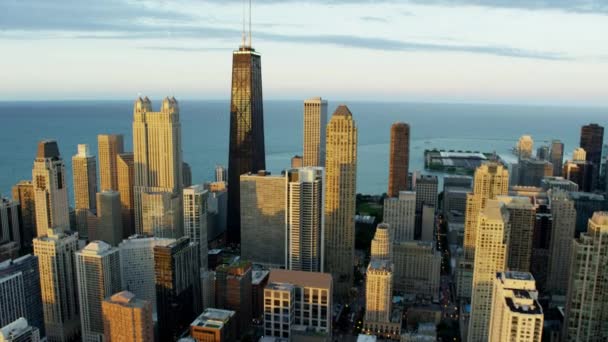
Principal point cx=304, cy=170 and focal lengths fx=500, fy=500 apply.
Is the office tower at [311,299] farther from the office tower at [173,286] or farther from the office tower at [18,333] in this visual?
the office tower at [18,333]

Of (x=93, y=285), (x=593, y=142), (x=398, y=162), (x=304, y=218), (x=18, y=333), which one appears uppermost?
(x=593, y=142)

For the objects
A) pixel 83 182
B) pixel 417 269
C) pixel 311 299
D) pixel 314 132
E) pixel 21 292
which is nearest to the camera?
pixel 21 292

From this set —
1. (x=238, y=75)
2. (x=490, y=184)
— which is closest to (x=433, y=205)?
(x=490, y=184)

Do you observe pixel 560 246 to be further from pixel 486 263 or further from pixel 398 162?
pixel 398 162

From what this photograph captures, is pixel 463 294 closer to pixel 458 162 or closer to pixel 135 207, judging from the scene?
pixel 135 207

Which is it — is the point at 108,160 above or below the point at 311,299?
above

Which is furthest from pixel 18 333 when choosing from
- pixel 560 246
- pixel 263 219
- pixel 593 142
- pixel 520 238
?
pixel 593 142
